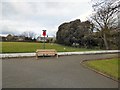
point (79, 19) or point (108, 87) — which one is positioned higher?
point (79, 19)

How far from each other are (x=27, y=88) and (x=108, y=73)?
480 cm

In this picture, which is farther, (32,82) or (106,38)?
(106,38)

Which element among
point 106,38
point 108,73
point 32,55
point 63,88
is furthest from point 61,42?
point 63,88

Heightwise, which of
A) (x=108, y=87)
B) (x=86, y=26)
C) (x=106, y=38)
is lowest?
(x=108, y=87)

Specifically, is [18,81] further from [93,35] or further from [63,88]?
[93,35]

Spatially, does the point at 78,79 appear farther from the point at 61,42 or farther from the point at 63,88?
the point at 61,42

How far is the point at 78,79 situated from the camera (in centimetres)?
809

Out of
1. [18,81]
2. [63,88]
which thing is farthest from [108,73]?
[18,81]

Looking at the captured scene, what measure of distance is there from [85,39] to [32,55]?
1849 cm

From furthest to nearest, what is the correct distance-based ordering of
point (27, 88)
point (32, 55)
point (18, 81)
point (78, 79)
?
point (32, 55)
point (78, 79)
point (18, 81)
point (27, 88)

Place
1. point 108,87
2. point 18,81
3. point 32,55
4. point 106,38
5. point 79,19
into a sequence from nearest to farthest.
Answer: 1. point 108,87
2. point 18,81
3. point 32,55
4. point 106,38
5. point 79,19

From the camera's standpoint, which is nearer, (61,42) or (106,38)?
(106,38)

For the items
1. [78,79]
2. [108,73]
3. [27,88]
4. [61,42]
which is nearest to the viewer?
[27,88]

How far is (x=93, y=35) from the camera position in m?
33.7
